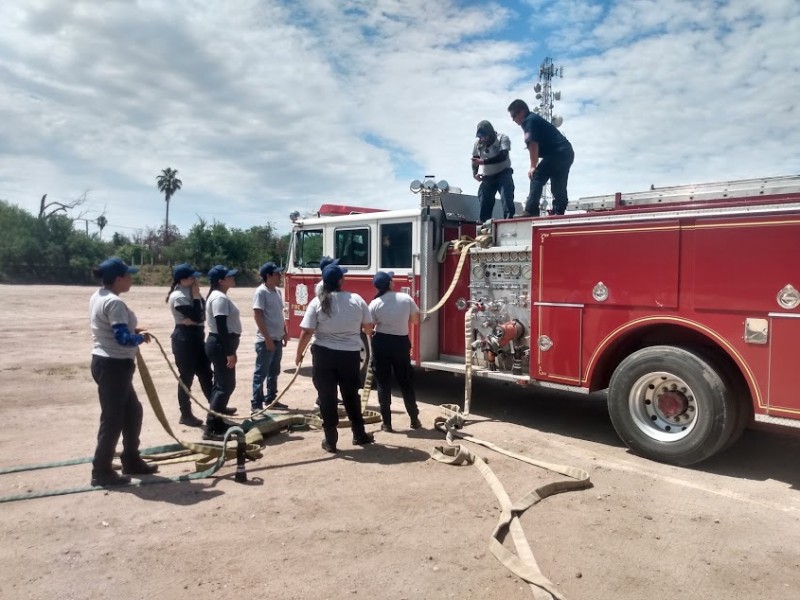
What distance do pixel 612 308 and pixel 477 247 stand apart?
201cm

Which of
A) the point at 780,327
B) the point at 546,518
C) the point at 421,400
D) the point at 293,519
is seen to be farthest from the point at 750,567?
the point at 421,400

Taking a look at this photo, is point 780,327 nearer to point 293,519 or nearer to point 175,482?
point 293,519

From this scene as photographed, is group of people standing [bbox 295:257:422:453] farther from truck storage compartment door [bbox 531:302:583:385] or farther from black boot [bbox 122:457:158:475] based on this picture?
truck storage compartment door [bbox 531:302:583:385]

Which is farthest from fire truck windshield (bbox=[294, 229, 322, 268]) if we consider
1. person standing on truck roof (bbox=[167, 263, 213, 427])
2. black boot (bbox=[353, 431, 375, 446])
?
black boot (bbox=[353, 431, 375, 446])

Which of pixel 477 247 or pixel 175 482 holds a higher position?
pixel 477 247

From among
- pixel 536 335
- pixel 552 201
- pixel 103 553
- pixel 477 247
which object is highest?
pixel 552 201

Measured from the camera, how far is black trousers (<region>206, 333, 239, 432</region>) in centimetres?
625

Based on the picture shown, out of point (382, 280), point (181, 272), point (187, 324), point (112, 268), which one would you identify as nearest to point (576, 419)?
point (382, 280)

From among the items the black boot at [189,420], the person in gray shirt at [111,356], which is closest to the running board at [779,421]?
the person in gray shirt at [111,356]

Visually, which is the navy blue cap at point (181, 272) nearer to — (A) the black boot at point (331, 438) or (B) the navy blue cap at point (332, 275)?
(B) the navy blue cap at point (332, 275)

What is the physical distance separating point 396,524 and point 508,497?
3.09 ft

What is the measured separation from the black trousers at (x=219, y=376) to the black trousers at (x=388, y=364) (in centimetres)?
152

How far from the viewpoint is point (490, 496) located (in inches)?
186

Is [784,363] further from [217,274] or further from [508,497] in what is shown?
[217,274]
